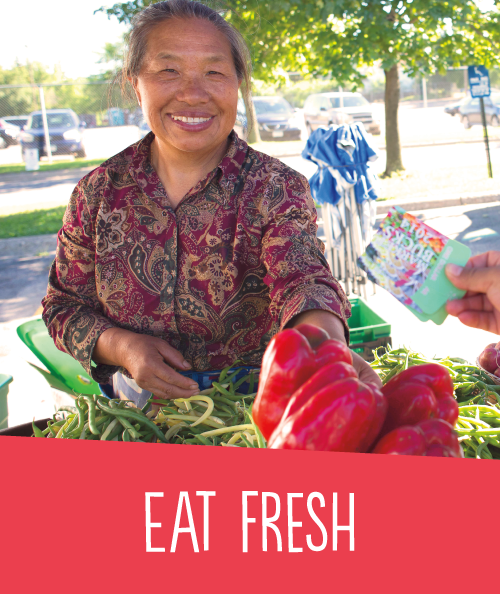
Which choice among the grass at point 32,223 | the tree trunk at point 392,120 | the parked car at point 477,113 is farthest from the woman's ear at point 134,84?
the parked car at point 477,113

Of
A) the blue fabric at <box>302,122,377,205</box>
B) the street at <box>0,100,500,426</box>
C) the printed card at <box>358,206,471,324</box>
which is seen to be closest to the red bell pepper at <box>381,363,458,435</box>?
the printed card at <box>358,206,471,324</box>

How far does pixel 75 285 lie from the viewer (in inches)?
79.2

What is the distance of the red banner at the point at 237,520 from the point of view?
893 millimetres

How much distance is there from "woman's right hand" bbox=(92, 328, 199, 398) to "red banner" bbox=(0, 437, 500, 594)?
2.16 ft

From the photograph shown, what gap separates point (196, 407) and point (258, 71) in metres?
9.22

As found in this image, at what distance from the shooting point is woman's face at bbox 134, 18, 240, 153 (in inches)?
71.2

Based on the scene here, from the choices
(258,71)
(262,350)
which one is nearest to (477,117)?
(258,71)

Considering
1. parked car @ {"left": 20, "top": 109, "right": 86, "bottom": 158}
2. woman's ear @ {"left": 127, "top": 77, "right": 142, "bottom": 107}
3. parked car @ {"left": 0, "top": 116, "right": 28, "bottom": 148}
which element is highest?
parked car @ {"left": 0, "top": 116, "right": 28, "bottom": 148}

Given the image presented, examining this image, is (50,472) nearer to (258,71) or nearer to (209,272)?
(209,272)

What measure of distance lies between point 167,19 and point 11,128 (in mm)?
22863

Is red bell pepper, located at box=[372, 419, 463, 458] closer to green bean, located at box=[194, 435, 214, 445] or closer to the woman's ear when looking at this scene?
green bean, located at box=[194, 435, 214, 445]

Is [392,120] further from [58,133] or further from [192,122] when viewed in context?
[58,133]

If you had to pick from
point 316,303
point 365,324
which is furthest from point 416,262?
point 365,324

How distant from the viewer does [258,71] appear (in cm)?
990
